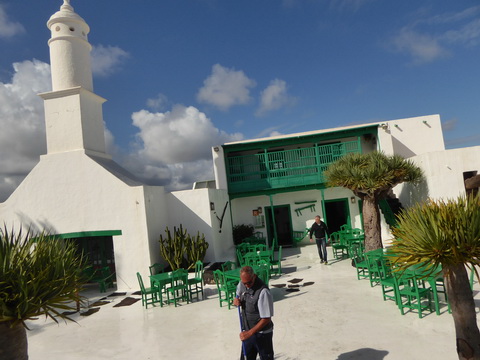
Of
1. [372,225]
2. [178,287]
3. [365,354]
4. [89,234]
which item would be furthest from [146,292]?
[372,225]

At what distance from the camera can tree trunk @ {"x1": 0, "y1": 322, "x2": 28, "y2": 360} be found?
3.80 metres

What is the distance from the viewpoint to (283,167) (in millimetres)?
17359

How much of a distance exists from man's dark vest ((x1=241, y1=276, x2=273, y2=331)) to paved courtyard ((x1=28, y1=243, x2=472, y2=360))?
140 cm

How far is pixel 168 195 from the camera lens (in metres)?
12.9

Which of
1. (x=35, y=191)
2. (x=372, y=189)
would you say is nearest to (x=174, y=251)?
(x=35, y=191)

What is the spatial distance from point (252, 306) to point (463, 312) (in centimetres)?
261

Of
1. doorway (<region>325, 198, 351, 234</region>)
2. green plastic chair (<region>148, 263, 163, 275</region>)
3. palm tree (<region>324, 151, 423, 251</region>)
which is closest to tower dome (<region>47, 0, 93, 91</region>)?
green plastic chair (<region>148, 263, 163, 275</region>)

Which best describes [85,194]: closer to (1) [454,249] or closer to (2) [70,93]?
(2) [70,93]

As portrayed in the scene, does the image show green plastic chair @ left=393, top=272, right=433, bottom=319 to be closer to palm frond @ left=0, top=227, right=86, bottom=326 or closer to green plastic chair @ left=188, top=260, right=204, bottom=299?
green plastic chair @ left=188, top=260, right=204, bottom=299

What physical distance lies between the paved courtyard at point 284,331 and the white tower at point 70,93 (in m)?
6.27

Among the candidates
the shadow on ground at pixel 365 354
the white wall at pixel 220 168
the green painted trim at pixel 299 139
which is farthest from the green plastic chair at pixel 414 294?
the white wall at pixel 220 168

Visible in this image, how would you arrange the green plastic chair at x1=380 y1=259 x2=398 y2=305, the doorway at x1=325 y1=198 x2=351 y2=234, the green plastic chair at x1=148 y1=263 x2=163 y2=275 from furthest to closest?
the doorway at x1=325 y1=198 x2=351 y2=234 → the green plastic chair at x1=148 y1=263 x2=163 y2=275 → the green plastic chair at x1=380 y1=259 x2=398 y2=305

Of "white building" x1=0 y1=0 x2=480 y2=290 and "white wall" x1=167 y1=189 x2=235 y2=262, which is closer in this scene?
"white building" x1=0 y1=0 x2=480 y2=290

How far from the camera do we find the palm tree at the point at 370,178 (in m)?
10.9
